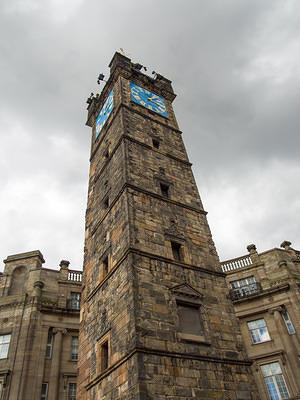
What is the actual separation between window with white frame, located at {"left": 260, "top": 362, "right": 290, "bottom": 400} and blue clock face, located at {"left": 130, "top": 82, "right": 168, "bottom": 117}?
56.0 feet

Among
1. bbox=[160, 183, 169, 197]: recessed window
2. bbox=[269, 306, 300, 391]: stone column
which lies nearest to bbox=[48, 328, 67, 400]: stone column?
bbox=[160, 183, 169, 197]: recessed window

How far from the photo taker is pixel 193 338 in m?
11.5

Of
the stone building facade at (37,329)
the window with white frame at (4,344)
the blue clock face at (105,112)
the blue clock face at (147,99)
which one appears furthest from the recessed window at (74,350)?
the blue clock face at (147,99)

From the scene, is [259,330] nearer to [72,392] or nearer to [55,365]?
[72,392]

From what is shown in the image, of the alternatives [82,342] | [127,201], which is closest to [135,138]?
[127,201]

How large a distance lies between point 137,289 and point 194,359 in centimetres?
284

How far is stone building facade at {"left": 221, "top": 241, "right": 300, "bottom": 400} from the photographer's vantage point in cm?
1888

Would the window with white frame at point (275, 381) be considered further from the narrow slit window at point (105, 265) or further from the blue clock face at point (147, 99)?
the blue clock face at point (147, 99)

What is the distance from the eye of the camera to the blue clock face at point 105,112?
77.2 ft

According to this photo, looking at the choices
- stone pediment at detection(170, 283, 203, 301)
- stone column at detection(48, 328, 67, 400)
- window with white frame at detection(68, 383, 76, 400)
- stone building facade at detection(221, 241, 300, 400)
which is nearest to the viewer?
stone pediment at detection(170, 283, 203, 301)

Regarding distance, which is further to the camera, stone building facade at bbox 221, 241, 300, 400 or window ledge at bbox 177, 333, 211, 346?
stone building facade at bbox 221, 241, 300, 400

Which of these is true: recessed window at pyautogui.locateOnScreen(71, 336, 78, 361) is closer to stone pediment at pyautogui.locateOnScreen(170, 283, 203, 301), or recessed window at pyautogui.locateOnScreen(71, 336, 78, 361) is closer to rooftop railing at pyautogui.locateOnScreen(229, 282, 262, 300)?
stone pediment at pyautogui.locateOnScreen(170, 283, 203, 301)

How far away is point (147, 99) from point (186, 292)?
15501 millimetres

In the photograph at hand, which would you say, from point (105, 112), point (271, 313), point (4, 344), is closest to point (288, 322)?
point (271, 313)
